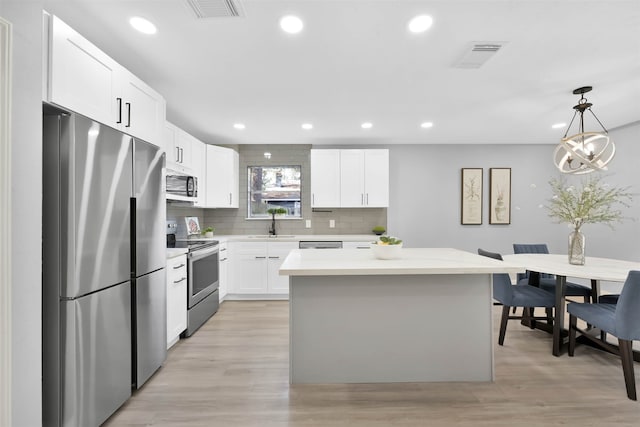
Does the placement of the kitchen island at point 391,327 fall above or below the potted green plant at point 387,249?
below

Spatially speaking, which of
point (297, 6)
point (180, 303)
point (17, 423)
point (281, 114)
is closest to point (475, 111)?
point (281, 114)

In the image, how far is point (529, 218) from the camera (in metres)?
5.18

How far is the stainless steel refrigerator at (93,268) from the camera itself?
5.11 ft

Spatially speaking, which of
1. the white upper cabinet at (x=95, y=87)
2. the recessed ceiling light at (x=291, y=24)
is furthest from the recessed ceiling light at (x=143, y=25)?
the recessed ceiling light at (x=291, y=24)

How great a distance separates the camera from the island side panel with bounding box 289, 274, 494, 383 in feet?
7.25

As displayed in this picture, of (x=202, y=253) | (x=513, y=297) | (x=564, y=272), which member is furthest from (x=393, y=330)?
(x=202, y=253)

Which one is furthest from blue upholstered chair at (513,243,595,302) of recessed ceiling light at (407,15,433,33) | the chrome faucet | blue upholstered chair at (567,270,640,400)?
the chrome faucet

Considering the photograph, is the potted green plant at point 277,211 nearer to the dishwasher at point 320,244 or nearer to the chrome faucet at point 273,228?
the chrome faucet at point 273,228

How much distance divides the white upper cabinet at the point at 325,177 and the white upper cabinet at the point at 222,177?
1282 mm

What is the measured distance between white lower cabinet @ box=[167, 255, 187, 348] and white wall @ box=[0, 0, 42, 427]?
4.53ft

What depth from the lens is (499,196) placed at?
5.14 metres

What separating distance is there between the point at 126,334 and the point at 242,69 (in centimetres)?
218

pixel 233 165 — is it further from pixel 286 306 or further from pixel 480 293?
pixel 480 293

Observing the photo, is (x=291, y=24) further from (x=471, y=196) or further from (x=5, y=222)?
(x=471, y=196)
